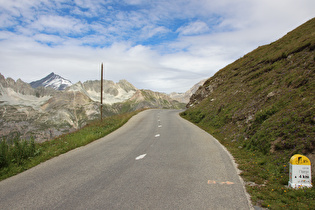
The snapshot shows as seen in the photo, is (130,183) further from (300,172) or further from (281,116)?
(281,116)

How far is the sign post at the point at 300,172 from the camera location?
571 cm

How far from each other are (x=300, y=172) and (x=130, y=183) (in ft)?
16.1

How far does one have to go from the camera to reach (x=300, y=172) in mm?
5770

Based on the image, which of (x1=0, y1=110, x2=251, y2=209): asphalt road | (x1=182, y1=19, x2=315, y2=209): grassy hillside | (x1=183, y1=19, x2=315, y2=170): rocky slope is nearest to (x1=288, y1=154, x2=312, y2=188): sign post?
(x1=182, y1=19, x2=315, y2=209): grassy hillside


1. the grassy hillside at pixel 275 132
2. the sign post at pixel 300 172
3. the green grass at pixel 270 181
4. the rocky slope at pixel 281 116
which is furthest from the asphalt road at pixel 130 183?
the rocky slope at pixel 281 116

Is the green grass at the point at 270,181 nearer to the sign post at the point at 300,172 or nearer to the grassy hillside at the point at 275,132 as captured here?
the grassy hillside at the point at 275,132

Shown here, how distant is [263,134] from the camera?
10.0 metres

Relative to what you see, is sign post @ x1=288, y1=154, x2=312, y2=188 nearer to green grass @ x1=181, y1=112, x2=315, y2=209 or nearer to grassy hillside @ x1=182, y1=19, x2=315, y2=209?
green grass @ x1=181, y1=112, x2=315, y2=209

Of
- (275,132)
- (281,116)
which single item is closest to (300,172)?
(275,132)

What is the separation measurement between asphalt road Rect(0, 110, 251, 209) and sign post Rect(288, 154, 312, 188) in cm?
144

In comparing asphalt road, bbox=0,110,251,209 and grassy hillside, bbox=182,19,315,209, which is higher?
grassy hillside, bbox=182,19,315,209

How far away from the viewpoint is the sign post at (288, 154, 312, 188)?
225 inches

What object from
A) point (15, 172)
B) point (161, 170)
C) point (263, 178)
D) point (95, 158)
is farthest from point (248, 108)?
point (15, 172)

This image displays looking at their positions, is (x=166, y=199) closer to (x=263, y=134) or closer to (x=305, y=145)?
(x=305, y=145)
